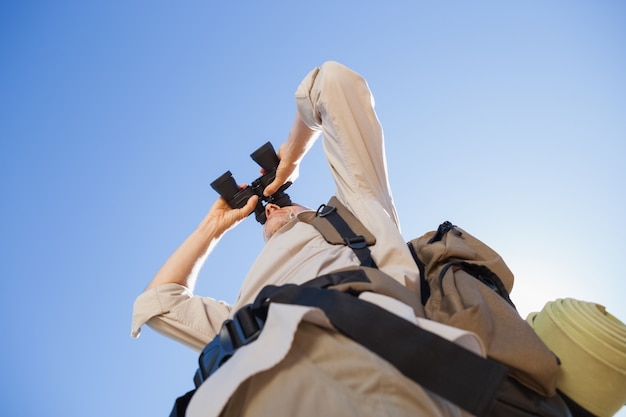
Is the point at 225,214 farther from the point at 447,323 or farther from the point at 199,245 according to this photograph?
the point at 447,323

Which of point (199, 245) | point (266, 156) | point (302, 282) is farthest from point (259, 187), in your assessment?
point (302, 282)

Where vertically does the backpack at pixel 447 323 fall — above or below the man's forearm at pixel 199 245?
below

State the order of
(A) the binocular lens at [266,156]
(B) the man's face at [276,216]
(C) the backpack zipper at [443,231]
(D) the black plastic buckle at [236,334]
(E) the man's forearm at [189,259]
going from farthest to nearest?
1. (A) the binocular lens at [266,156]
2. (B) the man's face at [276,216]
3. (E) the man's forearm at [189,259]
4. (C) the backpack zipper at [443,231]
5. (D) the black plastic buckle at [236,334]

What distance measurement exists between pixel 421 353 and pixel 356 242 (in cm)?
59

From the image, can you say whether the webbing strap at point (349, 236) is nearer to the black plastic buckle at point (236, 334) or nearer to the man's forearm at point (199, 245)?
the black plastic buckle at point (236, 334)

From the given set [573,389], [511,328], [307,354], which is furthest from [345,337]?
[573,389]

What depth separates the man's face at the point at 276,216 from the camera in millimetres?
1775

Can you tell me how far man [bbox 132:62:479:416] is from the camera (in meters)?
0.62

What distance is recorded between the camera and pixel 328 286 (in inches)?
33.1

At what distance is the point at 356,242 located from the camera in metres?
1.19

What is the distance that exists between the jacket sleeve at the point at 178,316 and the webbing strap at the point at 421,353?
0.79m

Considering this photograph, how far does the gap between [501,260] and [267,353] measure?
2.79 feet

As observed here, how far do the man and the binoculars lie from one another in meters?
0.04

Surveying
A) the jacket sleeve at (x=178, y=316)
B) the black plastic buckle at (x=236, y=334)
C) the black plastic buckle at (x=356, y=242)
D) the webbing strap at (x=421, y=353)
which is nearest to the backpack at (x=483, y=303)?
the black plastic buckle at (x=356, y=242)
